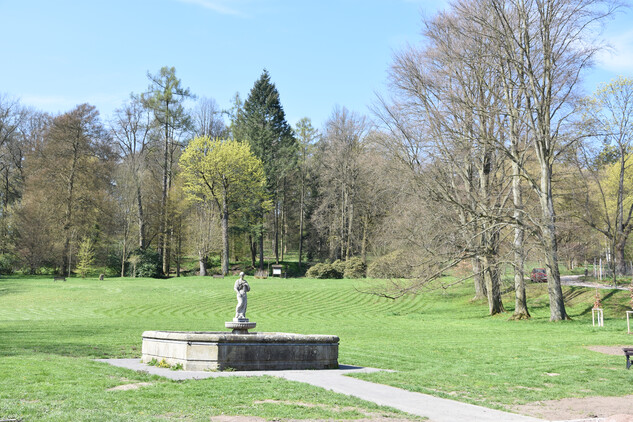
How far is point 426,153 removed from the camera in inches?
1145

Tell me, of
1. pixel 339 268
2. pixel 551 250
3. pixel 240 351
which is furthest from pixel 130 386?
pixel 339 268

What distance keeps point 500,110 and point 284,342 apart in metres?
16.1

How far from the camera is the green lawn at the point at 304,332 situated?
8.38 m

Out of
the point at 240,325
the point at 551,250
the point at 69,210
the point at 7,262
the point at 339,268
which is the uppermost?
the point at 69,210

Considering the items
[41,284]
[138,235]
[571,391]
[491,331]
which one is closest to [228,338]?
[571,391]

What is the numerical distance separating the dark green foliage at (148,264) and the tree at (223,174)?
6414 mm

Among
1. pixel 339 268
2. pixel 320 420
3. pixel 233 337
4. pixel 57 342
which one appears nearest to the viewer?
pixel 320 420

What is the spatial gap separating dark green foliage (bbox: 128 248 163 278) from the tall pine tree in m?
11.5

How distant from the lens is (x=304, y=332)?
21766mm

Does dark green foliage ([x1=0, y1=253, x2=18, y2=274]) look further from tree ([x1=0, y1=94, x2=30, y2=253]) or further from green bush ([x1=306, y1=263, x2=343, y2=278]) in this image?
green bush ([x1=306, y1=263, x2=343, y2=278])

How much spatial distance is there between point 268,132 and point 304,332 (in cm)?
4235

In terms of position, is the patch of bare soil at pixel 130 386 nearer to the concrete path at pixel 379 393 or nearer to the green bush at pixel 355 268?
the concrete path at pixel 379 393

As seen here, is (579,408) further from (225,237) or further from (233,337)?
(225,237)

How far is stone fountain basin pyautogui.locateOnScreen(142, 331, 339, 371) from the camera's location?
12289mm
